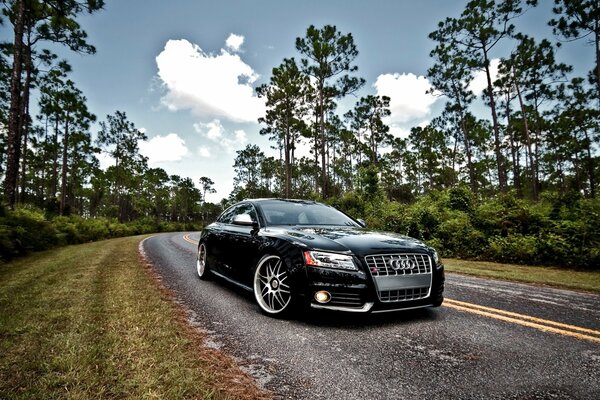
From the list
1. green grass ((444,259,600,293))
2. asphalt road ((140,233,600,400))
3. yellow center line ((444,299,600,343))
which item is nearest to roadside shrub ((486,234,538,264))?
green grass ((444,259,600,293))

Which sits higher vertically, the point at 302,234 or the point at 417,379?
the point at 302,234

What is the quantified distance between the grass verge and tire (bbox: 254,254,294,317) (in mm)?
896

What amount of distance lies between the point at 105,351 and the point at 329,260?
78.7 inches

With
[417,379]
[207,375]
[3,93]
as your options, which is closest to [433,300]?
[417,379]

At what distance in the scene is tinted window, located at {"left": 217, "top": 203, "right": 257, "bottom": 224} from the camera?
4.84 metres

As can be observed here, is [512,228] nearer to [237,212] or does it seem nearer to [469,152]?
[237,212]

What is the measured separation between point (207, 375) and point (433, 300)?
243 centimetres

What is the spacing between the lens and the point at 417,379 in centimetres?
210

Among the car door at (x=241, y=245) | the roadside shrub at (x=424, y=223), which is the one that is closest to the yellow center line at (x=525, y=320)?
the car door at (x=241, y=245)

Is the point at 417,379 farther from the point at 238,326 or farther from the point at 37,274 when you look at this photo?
the point at 37,274

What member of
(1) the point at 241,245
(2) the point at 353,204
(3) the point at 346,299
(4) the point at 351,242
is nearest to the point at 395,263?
(4) the point at 351,242

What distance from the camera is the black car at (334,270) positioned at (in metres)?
3.01

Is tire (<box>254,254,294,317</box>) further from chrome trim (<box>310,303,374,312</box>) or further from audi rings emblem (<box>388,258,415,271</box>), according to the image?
audi rings emblem (<box>388,258,415,271</box>)

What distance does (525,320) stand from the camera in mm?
3359
